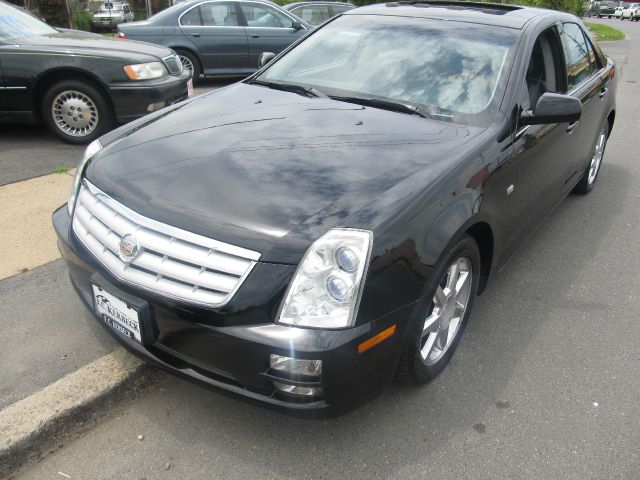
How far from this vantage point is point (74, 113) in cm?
579

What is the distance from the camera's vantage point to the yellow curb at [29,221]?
354cm

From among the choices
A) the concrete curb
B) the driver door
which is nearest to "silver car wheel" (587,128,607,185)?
the driver door

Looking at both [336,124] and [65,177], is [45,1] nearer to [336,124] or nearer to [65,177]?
[65,177]

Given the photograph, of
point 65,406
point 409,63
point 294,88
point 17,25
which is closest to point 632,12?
point 17,25

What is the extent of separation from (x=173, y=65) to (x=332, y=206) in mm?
5005

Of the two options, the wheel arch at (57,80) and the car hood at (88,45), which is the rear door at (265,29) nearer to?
the car hood at (88,45)

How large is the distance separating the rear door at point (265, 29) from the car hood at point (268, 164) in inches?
263

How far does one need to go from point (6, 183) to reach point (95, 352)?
2.70m

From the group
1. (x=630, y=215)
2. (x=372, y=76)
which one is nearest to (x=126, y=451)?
(x=372, y=76)

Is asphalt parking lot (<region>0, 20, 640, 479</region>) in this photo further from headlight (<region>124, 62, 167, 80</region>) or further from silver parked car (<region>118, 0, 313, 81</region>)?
silver parked car (<region>118, 0, 313, 81</region>)

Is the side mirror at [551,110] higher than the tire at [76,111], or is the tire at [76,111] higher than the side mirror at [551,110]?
the side mirror at [551,110]

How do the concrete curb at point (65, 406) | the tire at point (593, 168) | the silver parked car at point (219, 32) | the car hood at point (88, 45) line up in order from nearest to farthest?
the concrete curb at point (65, 406) → the tire at point (593, 168) → the car hood at point (88, 45) → the silver parked car at point (219, 32)

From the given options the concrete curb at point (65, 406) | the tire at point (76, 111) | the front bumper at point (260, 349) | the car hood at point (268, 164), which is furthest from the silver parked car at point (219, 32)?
the front bumper at point (260, 349)

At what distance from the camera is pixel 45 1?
17172mm
